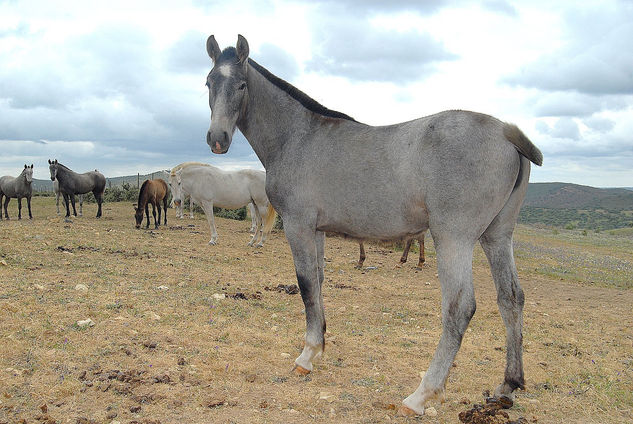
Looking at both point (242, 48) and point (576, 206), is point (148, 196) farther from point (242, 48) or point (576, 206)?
point (576, 206)

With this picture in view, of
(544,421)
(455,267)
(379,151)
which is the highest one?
(379,151)

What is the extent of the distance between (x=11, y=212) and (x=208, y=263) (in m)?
17.5

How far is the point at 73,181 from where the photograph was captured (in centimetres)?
2055

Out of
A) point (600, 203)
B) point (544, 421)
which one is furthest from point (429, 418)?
point (600, 203)

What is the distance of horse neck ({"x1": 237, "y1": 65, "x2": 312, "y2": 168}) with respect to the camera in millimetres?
4953

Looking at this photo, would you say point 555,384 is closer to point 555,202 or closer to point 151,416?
point 151,416

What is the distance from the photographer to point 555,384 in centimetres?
471

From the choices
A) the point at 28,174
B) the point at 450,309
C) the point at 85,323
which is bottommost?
the point at 85,323

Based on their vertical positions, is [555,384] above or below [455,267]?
below

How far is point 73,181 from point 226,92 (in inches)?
741

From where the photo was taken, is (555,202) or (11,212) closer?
(11,212)

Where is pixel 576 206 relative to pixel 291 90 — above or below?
above

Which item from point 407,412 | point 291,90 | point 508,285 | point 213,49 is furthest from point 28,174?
point 508,285

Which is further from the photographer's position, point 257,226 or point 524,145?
point 257,226
